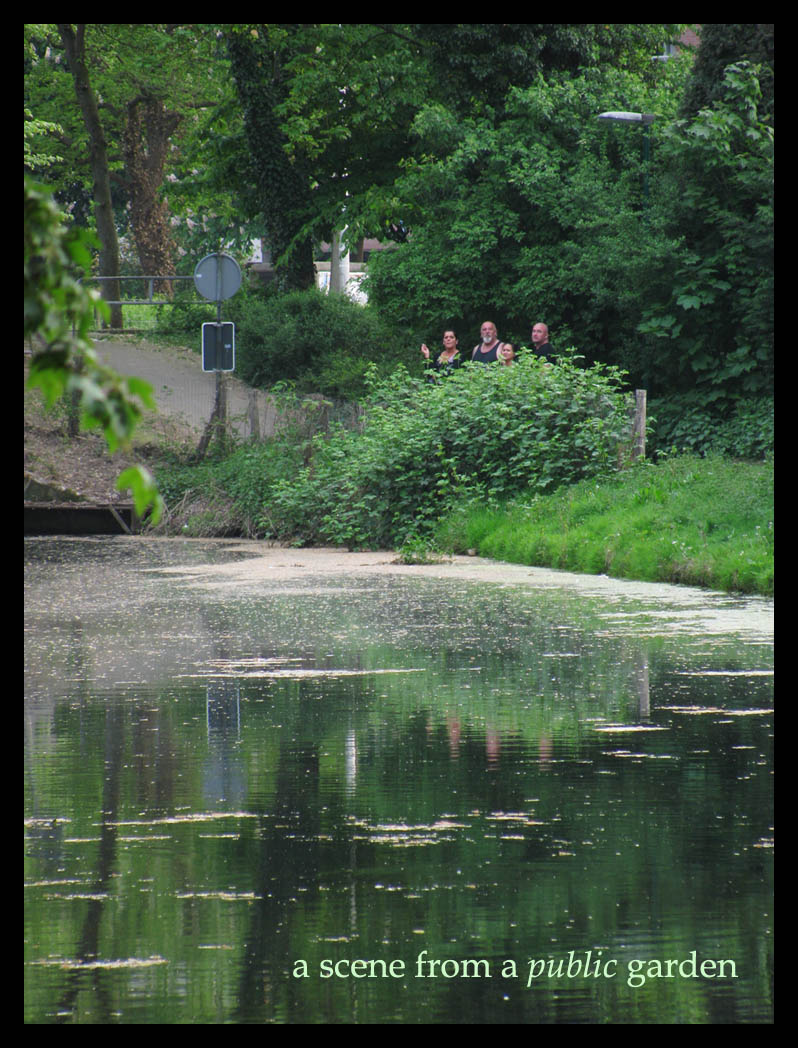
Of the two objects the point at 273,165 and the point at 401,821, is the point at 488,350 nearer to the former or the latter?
the point at 273,165

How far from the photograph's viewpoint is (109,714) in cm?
864

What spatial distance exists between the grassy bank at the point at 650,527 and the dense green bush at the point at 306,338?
13.1 metres

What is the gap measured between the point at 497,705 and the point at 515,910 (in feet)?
12.2

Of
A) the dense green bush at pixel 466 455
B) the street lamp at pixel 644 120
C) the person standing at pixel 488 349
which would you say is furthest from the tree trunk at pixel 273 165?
the dense green bush at pixel 466 455

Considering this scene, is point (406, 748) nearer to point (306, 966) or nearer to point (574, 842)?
point (574, 842)

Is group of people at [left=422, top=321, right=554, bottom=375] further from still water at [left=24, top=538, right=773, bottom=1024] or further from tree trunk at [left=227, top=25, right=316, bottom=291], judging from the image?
tree trunk at [left=227, top=25, right=316, bottom=291]

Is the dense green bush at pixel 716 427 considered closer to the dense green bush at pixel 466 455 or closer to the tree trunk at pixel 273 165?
the dense green bush at pixel 466 455

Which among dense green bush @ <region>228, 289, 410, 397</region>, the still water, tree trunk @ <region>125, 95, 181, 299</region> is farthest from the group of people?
tree trunk @ <region>125, 95, 181, 299</region>

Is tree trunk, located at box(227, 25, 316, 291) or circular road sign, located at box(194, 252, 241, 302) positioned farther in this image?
tree trunk, located at box(227, 25, 316, 291)

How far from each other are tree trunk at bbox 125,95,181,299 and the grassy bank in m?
34.2

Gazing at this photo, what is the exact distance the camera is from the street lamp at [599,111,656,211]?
26.6m

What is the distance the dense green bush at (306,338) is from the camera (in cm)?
3250

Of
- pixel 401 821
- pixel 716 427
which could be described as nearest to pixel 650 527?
pixel 716 427

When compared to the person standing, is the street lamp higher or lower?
higher
